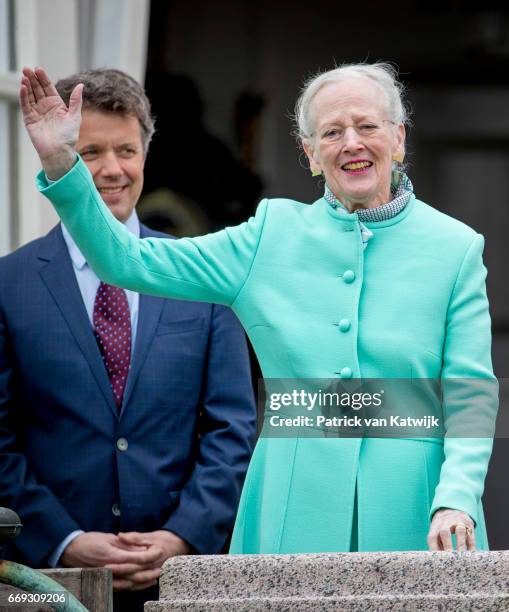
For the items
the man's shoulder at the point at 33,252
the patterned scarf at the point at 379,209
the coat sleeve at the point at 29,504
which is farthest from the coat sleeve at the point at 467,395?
the man's shoulder at the point at 33,252

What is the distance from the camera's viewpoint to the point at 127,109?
10.7 ft

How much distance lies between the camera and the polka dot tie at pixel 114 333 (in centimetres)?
310

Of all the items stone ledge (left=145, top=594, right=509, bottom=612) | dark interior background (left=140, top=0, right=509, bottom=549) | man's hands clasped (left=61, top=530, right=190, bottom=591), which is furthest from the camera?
dark interior background (left=140, top=0, right=509, bottom=549)

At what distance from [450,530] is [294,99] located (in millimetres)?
3503

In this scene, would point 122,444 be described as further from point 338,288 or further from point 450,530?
point 450,530

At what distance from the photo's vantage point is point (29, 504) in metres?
3.01

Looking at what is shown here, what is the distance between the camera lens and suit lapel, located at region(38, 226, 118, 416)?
3068 mm

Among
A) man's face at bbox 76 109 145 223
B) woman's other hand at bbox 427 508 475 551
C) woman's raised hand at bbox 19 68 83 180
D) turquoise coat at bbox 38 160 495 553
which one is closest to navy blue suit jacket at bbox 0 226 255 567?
man's face at bbox 76 109 145 223

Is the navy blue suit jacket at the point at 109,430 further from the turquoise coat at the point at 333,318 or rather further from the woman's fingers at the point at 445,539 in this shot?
the woman's fingers at the point at 445,539

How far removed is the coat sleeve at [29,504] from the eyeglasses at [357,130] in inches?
35.8

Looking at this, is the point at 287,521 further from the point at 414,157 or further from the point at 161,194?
the point at 414,157

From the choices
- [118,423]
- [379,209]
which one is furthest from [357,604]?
[118,423]

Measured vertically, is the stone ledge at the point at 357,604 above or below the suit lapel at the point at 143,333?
below

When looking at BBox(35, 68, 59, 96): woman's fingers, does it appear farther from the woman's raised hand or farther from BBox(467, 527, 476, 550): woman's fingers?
BBox(467, 527, 476, 550): woman's fingers
